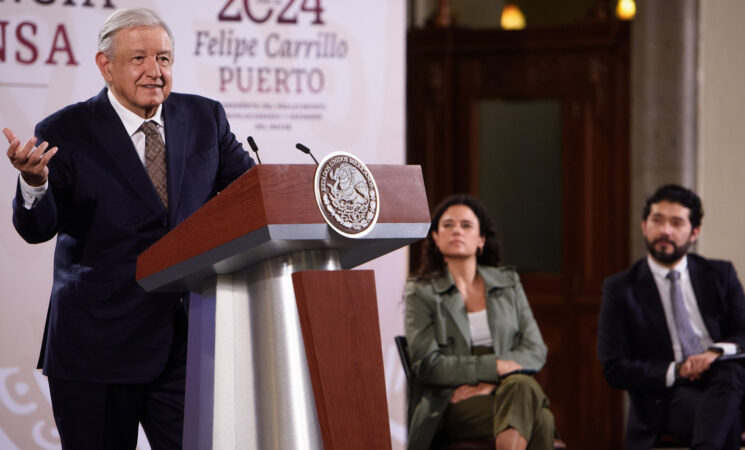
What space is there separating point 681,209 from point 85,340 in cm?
282

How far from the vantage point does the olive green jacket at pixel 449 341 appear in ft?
12.0

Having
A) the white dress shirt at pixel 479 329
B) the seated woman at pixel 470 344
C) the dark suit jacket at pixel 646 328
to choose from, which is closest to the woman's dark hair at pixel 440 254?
the seated woman at pixel 470 344

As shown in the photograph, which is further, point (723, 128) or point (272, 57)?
point (723, 128)

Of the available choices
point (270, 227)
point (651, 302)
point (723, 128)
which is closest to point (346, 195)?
point (270, 227)

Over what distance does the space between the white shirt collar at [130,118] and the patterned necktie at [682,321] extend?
8.52 ft

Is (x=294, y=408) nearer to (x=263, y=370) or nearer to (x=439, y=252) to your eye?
(x=263, y=370)

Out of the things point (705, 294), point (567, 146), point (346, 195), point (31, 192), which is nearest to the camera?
point (346, 195)

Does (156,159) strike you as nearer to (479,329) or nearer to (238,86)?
(238,86)

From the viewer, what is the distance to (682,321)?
159 inches

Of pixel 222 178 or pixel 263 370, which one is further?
pixel 222 178

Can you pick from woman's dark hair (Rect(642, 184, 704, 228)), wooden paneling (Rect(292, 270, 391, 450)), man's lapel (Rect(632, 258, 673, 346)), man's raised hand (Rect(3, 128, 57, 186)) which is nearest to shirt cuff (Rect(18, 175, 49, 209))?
man's raised hand (Rect(3, 128, 57, 186))

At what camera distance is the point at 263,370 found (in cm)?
176

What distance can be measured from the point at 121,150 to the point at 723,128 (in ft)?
13.1

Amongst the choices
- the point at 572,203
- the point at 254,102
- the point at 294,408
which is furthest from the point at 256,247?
the point at 572,203
